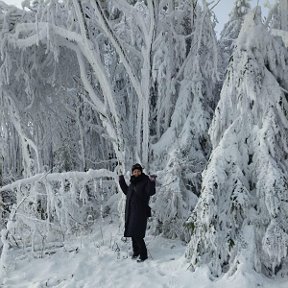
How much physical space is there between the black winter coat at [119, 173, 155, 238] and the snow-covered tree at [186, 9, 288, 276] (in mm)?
819

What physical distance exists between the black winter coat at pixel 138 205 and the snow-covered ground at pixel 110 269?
1.57 ft

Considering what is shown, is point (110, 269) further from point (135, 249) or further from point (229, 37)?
point (229, 37)

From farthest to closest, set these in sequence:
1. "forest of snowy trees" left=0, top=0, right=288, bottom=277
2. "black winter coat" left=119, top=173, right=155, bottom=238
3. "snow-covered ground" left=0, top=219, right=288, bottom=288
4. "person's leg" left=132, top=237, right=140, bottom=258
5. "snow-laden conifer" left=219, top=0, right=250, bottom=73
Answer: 1. "snow-laden conifer" left=219, top=0, right=250, bottom=73
2. "person's leg" left=132, top=237, right=140, bottom=258
3. "black winter coat" left=119, top=173, right=155, bottom=238
4. "forest of snowy trees" left=0, top=0, right=288, bottom=277
5. "snow-covered ground" left=0, top=219, right=288, bottom=288

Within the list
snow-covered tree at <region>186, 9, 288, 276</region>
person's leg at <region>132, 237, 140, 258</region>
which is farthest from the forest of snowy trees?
person's leg at <region>132, 237, 140, 258</region>

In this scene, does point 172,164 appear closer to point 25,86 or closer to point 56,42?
point 56,42

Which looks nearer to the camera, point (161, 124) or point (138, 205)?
point (138, 205)

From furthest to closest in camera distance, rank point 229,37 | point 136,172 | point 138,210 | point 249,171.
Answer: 1. point 229,37
2. point 136,172
3. point 138,210
4. point 249,171

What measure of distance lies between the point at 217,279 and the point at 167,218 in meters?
2.29

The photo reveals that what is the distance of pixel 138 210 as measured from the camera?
20.2 ft

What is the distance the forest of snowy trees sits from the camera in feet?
17.8

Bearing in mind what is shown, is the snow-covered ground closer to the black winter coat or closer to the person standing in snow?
the person standing in snow

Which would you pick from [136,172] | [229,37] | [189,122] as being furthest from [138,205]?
[229,37]

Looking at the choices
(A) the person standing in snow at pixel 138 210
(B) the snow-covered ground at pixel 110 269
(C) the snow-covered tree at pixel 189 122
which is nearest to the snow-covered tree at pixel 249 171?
(B) the snow-covered ground at pixel 110 269

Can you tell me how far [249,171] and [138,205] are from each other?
174 centimetres
